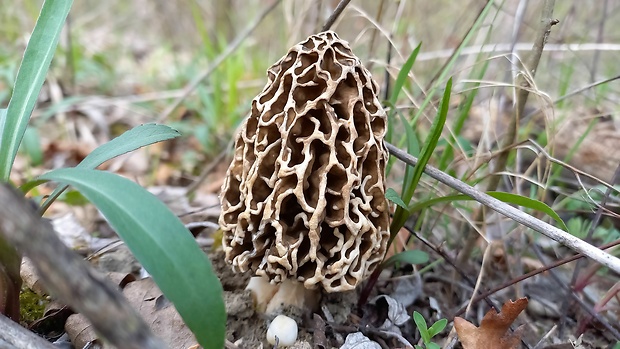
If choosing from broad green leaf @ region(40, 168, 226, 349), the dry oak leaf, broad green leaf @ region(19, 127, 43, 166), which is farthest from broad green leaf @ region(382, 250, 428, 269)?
broad green leaf @ region(19, 127, 43, 166)

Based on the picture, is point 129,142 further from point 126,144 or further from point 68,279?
point 68,279

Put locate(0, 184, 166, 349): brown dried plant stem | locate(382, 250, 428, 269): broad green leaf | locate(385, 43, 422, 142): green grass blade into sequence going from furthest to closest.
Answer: locate(385, 43, 422, 142): green grass blade → locate(382, 250, 428, 269): broad green leaf → locate(0, 184, 166, 349): brown dried plant stem

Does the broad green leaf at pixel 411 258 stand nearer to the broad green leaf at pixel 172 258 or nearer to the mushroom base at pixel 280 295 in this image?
the mushroom base at pixel 280 295

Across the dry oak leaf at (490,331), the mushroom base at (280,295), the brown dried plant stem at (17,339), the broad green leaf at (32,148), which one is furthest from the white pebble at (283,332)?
the broad green leaf at (32,148)

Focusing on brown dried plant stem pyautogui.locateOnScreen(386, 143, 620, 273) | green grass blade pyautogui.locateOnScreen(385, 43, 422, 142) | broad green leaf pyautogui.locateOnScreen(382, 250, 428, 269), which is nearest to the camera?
brown dried plant stem pyautogui.locateOnScreen(386, 143, 620, 273)

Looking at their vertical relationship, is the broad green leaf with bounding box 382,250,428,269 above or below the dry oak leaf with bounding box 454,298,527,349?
above

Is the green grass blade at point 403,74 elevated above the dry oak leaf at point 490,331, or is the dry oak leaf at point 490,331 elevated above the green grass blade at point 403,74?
the green grass blade at point 403,74

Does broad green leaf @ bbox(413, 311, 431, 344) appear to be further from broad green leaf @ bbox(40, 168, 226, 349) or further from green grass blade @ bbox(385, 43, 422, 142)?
green grass blade @ bbox(385, 43, 422, 142)
